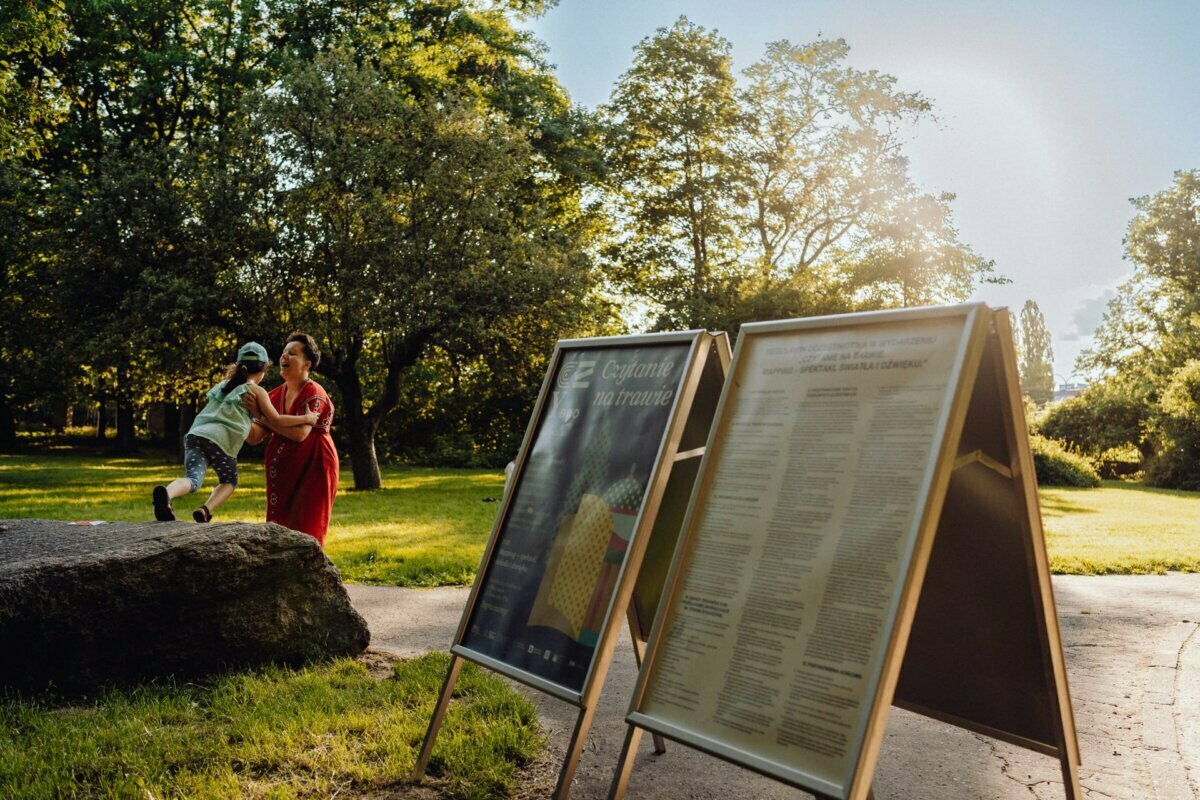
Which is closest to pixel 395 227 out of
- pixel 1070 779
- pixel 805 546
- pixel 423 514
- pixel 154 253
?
pixel 154 253

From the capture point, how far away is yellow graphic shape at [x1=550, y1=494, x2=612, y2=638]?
3.29 m

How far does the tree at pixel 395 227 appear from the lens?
1727cm

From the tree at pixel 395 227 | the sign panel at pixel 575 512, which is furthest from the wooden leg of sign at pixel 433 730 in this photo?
the tree at pixel 395 227

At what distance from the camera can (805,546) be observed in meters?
2.71

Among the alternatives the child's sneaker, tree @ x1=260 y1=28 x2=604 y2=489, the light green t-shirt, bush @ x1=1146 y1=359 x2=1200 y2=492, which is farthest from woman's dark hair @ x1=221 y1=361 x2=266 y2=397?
bush @ x1=1146 y1=359 x2=1200 y2=492

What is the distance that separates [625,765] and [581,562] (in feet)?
2.48

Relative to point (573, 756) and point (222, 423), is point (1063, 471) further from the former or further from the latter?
point (573, 756)

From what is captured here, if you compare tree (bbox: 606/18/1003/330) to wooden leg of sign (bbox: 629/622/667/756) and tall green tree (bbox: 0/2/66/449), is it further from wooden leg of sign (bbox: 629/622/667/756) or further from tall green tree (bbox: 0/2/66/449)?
wooden leg of sign (bbox: 629/622/667/756)

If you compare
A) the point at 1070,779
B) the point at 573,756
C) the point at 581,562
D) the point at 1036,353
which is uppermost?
the point at 1036,353

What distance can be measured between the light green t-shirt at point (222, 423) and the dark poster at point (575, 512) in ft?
18.0

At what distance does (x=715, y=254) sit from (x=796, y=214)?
3.14 meters

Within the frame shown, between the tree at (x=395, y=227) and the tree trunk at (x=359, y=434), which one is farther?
the tree trunk at (x=359, y=434)

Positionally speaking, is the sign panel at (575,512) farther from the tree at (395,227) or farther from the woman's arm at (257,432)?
the tree at (395,227)

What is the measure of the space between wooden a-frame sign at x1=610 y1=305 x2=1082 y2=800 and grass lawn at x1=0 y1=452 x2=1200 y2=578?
19.2 feet
